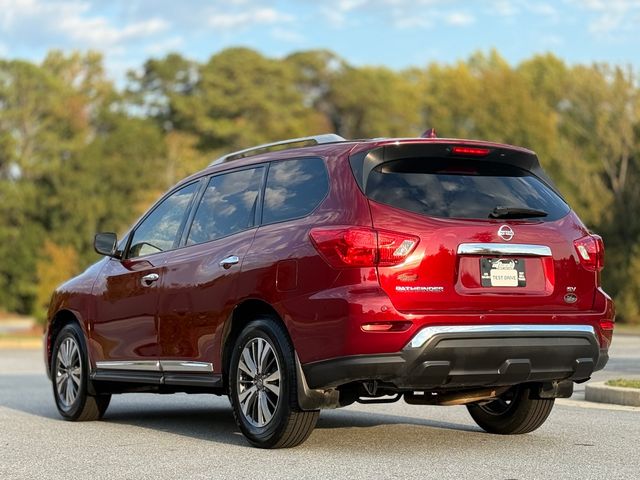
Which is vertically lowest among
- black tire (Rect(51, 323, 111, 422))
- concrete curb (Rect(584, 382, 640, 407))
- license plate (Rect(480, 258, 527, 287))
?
concrete curb (Rect(584, 382, 640, 407))

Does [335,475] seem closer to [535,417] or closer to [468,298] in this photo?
[468,298]

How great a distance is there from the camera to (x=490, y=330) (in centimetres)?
762

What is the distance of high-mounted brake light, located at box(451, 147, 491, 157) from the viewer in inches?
320

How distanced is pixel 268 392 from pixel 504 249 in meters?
1.84

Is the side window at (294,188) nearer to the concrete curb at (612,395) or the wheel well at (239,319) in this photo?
the wheel well at (239,319)

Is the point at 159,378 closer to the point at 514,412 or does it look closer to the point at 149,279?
the point at 149,279

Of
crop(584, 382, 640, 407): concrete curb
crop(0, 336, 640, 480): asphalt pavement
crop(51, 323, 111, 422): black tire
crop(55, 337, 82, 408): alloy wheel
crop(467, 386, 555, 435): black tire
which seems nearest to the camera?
crop(0, 336, 640, 480): asphalt pavement

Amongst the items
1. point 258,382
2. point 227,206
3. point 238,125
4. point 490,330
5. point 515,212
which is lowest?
point 258,382

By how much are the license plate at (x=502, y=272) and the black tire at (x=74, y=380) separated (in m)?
4.18

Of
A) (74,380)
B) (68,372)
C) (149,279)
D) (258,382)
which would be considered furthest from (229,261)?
(68,372)

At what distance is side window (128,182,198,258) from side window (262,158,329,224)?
1.16 m

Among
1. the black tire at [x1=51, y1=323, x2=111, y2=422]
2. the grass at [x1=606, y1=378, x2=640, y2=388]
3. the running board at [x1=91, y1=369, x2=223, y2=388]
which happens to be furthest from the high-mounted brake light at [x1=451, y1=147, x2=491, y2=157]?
the grass at [x1=606, y1=378, x2=640, y2=388]

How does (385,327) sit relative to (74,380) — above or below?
above

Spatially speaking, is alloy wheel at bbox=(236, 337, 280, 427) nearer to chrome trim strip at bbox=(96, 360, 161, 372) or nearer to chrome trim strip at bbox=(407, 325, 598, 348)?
chrome trim strip at bbox=(407, 325, 598, 348)
